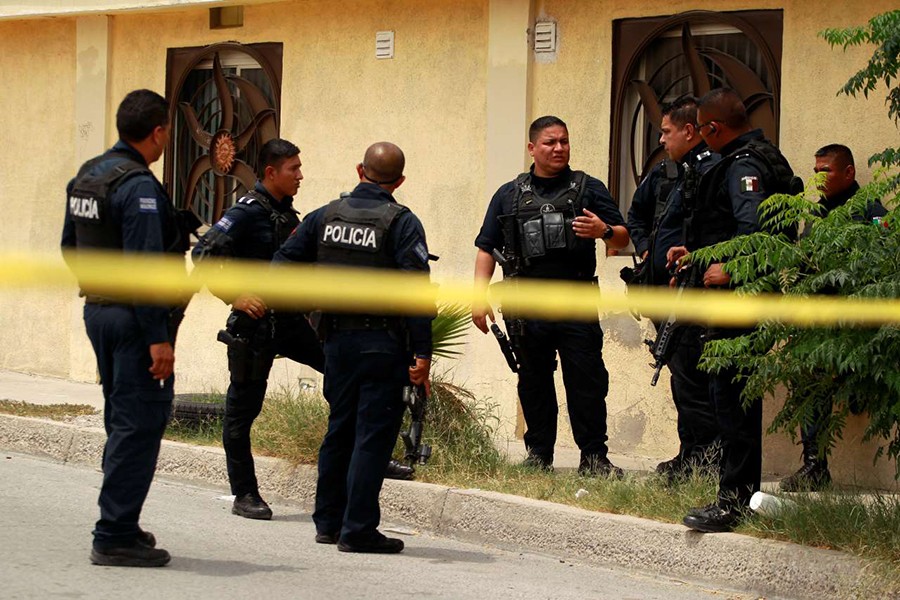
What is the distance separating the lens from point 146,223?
20.5ft

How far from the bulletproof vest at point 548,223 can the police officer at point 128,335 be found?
2.58m

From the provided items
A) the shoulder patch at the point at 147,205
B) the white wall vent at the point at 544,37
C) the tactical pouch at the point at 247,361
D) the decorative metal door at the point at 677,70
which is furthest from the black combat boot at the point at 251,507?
the white wall vent at the point at 544,37

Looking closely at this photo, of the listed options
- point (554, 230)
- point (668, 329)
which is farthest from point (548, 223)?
point (668, 329)

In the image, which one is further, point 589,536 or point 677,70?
→ point 677,70

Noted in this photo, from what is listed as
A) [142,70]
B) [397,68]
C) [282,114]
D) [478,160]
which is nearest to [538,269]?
[478,160]

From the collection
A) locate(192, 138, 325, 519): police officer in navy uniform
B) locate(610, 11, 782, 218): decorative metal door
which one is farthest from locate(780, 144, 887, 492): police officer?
locate(192, 138, 325, 519): police officer in navy uniform

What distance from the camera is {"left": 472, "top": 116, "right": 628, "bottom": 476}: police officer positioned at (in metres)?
8.48

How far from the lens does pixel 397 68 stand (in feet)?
37.3

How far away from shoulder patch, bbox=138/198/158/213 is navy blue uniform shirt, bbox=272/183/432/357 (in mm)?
1067

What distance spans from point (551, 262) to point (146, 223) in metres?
2.95

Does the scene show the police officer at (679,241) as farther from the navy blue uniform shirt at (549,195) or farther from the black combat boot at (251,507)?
the black combat boot at (251,507)

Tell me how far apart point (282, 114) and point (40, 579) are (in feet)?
21.4

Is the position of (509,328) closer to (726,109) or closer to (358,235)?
(358,235)

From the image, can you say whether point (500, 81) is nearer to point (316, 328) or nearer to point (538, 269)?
point (538, 269)
